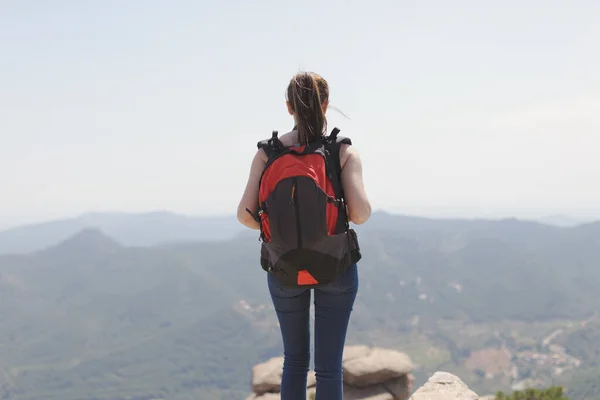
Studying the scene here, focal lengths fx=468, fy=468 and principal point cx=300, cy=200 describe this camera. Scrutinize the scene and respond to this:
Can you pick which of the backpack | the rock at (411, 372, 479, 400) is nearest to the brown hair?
the backpack

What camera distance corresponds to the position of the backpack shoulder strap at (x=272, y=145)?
443cm

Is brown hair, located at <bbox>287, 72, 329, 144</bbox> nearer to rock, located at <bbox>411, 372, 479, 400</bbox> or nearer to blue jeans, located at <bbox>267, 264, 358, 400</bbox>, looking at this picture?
blue jeans, located at <bbox>267, 264, 358, 400</bbox>

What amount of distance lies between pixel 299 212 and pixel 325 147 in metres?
0.69

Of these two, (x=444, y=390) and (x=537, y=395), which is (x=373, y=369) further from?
(x=444, y=390)

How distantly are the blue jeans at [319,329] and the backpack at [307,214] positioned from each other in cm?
19

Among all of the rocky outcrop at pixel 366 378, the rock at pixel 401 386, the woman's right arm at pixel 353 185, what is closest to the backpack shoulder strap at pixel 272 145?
the woman's right arm at pixel 353 185

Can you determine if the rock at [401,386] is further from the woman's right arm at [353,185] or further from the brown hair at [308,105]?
the brown hair at [308,105]

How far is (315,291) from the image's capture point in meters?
4.49

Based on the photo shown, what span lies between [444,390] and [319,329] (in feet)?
19.8

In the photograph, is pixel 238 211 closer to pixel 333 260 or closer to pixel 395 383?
pixel 333 260

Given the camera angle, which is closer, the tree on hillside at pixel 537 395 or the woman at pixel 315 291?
the woman at pixel 315 291

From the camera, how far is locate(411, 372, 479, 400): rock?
9.06 metres

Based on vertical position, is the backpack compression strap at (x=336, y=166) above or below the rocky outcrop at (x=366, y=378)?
above

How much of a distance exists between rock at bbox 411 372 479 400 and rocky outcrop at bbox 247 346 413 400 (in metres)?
7.97
